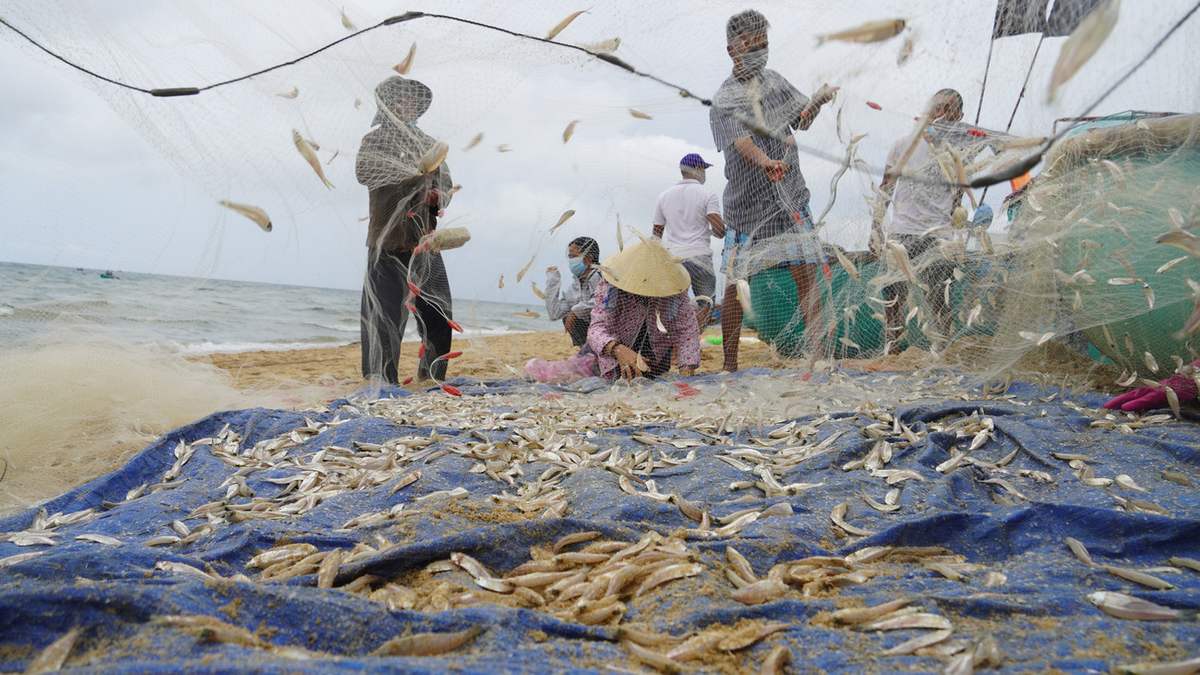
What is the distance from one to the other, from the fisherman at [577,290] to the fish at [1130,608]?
5.11m

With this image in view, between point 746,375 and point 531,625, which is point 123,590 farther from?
point 746,375

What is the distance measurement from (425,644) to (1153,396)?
340 cm

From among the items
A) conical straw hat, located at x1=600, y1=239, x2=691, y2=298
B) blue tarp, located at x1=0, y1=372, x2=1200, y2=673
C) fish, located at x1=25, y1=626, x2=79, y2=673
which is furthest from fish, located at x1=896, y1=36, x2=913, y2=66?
fish, located at x1=25, y1=626, x2=79, y2=673

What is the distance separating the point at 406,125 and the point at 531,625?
98.4 inches

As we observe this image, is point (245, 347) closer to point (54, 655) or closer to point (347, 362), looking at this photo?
point (347, 362)

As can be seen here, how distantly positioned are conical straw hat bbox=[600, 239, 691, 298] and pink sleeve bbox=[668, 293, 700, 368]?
358mm

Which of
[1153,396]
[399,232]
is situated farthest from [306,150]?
[1153,396]

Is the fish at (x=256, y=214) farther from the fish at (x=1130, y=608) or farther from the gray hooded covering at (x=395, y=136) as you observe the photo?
the fish at (x=1130, y=608)

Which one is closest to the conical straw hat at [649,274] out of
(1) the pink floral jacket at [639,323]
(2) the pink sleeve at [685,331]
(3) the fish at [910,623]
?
(1) the pink floral jacket at [639,323]

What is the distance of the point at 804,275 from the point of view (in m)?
4.81

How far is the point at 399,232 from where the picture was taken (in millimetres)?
4859

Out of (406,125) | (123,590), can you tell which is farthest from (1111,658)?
(406,125)

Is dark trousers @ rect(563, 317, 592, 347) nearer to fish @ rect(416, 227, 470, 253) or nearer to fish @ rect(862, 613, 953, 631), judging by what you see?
fish @ rect(416, 227, 470, 253)

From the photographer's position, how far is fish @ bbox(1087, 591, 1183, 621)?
1519 millimetres
